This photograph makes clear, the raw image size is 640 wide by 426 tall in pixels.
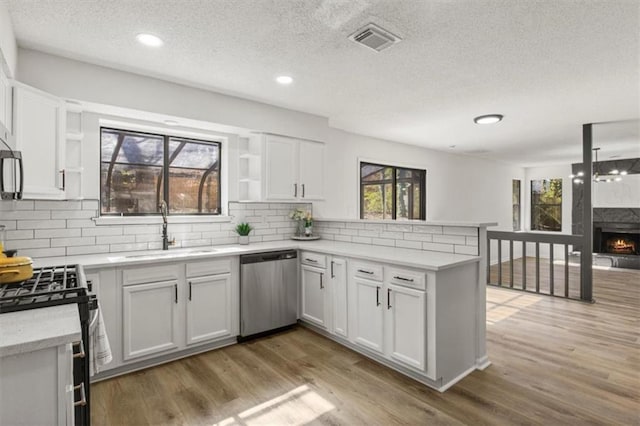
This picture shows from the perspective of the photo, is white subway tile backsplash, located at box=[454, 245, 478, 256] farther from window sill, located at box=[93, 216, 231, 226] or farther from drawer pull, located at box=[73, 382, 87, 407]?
drawer pull, located at box=[73, 382, 87, 407]

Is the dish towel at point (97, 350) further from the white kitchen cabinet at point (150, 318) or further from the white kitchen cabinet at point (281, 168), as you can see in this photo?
the white kitchen cabinet at point (281, 168)

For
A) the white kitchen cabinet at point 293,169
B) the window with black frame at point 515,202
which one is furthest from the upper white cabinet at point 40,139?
the window with black frame at point 515,202

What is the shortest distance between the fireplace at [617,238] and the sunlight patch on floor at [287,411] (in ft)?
27.8

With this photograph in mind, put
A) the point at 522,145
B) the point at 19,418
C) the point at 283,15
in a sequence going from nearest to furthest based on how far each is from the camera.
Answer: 1. the point at 19,418
2. the point at 283,15
3. the point at 522,145

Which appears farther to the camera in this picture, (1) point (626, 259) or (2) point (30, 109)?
(1) point (626, 259)

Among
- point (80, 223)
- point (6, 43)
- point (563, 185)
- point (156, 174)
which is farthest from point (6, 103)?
point (563, 185)

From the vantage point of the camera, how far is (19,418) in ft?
3.32

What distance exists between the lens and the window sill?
312 centimetres

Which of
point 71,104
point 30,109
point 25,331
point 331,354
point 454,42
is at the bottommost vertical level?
point 331,354

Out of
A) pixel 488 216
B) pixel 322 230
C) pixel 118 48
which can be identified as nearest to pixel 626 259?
pixel 488 216

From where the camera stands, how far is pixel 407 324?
2574mm

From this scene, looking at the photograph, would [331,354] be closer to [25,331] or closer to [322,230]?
[322,230]

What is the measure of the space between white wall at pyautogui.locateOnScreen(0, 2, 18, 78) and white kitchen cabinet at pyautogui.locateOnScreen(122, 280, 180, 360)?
168 centimetres

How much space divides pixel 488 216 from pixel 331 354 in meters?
6.65
